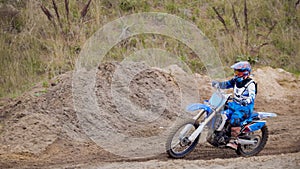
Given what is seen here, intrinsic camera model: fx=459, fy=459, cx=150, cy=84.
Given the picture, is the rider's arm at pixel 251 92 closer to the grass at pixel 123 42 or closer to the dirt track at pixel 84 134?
the dirt track at pixel 84 134

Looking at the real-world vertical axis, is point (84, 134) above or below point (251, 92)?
below

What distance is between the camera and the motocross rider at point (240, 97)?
22.6 feet

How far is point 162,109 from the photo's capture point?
9.15 m

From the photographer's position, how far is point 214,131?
6.87 m

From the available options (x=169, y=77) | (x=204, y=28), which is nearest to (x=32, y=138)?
(x=169, y=77)

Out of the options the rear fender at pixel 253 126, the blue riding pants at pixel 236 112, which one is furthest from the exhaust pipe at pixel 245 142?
the blue riding pants at pixel 236 112

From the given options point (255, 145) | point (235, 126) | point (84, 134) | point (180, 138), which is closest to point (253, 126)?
point (235, 126)

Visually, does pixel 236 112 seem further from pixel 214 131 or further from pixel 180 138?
pixel 180 138

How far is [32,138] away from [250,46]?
24.3ft

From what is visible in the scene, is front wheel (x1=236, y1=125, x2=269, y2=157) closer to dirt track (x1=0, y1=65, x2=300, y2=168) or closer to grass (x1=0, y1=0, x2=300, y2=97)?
dirt track (x1=0, y1=65, x2=300, y2=168)

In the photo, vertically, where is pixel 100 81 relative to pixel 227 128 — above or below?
above

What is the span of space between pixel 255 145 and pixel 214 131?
2.79 ft

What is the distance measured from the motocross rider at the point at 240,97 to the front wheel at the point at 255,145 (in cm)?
21

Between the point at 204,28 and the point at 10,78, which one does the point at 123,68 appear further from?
the point at 204,28
